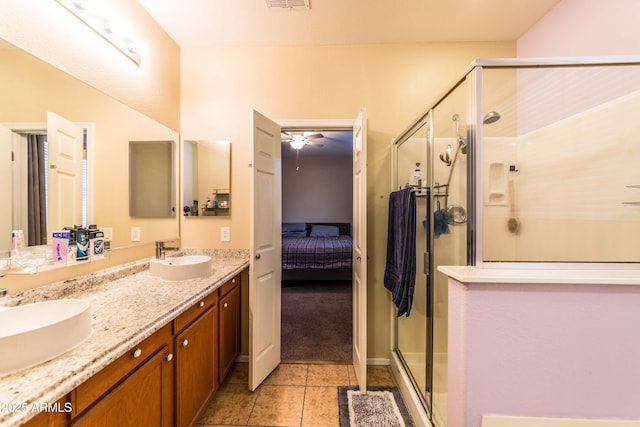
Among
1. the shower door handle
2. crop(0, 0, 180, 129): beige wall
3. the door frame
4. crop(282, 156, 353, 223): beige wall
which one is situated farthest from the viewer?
crop(282, 156, 353, 223): beige wall

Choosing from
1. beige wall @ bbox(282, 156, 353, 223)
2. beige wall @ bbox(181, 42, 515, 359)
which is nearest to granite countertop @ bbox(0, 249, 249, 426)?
beige wall @ bbox(181, 42, 515, 359)

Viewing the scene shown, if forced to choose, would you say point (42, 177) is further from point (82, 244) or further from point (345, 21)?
point (345, 21)

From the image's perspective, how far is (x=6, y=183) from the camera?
1025 millimetres

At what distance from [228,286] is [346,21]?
220 centimetres

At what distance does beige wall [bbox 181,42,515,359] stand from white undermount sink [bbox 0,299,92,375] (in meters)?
1.24

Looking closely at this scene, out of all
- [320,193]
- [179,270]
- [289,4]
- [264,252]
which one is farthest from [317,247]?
[289,4]

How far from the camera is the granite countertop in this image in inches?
23.7

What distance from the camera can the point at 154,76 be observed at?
1.90m

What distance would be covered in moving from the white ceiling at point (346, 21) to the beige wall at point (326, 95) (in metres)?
0.08

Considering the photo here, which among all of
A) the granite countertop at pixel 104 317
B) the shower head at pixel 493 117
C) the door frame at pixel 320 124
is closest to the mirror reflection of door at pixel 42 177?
the granite countertop at pixel 104 317

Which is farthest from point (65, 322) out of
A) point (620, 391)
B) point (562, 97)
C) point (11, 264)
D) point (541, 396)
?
point (562, 97)

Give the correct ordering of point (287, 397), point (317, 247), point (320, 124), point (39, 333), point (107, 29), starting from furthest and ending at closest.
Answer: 1. point (317, 247)
2. point (320, 124)
3. point (287, 397)
4. point (107, 29)
5. point (39, 333)

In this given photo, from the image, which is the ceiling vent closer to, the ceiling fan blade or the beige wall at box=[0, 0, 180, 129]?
the beige wall at box=[0, 0, 180, 129]

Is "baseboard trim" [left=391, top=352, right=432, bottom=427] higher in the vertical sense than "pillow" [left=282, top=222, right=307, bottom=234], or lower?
lower
